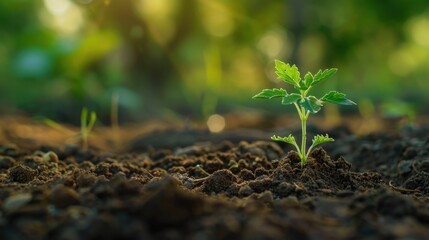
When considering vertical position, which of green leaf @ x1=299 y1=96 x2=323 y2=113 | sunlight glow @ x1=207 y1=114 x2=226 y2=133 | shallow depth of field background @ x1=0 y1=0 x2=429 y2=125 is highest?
shallow depth of field background @ x1=0 y1=0 x2=429 y2=125

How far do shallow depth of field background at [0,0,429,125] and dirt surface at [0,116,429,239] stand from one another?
6.45 ft

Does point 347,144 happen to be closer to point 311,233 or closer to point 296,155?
point 296,155

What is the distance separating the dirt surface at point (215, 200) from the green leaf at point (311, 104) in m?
0.27

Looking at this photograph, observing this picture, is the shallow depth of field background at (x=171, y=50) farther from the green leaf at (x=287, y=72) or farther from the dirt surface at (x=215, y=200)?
the green leaf at (x=287, y=72)

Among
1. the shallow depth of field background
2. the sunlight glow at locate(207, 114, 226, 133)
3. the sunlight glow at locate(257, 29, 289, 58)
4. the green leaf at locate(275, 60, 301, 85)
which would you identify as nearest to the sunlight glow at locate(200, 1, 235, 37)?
the shallow depth of field background

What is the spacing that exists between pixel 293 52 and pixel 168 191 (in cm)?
844

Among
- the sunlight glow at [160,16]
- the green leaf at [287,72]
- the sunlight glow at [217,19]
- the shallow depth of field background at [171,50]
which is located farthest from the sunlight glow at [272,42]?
the green leaf at [287,72]

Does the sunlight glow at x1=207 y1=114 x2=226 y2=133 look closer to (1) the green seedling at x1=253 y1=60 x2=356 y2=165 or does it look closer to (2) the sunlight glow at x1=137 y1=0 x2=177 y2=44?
(1) the green seedling at x1=253 y1=60 x2=356 y2=165

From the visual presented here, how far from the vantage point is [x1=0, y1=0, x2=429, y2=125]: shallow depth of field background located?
6.93 m

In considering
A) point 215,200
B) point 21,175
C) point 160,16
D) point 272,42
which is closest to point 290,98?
point 215,200

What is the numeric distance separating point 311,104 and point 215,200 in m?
0.59

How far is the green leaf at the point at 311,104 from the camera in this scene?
2104 mm

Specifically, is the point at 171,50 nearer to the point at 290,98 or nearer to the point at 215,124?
the point at 215,124

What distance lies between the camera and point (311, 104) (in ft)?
7.07
